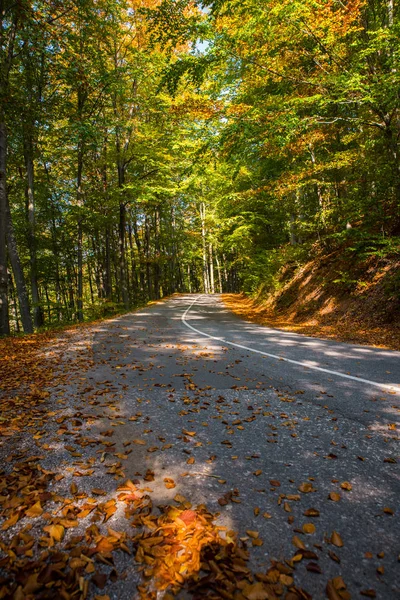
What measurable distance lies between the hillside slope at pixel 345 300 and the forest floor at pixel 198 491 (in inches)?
189

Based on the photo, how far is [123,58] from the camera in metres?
17.3

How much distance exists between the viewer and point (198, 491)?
2.54 m

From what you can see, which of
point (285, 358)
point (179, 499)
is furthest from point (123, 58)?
point (179, 499)

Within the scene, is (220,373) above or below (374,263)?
below

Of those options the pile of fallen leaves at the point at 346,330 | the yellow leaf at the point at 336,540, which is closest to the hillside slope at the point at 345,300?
the pile of fallen leaves at the point at 346,330

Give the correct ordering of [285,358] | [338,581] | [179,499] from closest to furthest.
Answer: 1. [338,581]
2. [179,499]
3. [285,358]

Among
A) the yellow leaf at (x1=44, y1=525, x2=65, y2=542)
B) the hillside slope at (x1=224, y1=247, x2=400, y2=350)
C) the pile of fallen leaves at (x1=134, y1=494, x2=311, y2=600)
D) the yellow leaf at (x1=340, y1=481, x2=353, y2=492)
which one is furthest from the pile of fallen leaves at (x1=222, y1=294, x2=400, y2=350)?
A: the yellow leaf at (x1=44, y1=525, x2=65, y2=542)

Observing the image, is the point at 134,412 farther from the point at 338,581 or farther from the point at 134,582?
the point at 338,581

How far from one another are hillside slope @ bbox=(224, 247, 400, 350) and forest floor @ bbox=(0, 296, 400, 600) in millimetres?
4790

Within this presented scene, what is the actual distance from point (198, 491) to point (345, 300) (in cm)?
1056

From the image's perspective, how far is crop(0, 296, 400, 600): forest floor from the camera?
5.91ft

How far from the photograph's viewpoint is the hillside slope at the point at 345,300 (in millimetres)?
9133

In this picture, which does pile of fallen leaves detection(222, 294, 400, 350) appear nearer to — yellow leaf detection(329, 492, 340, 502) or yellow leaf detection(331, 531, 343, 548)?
yellow leaf detection(329, 492, 340, 502)

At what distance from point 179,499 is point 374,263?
11008 millimetres
